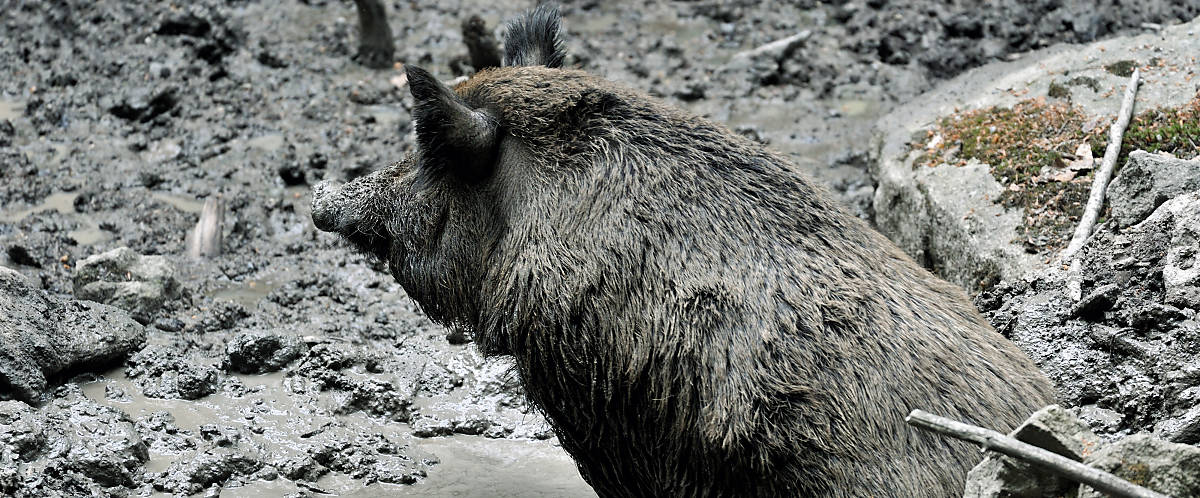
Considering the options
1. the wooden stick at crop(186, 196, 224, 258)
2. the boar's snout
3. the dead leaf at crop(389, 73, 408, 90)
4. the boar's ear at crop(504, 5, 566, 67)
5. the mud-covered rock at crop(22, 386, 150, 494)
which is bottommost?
the mud-covered rock at crop(22, 386, 150, 494)

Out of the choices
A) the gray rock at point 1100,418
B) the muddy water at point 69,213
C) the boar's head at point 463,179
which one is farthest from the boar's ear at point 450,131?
Answer: the muddy water at point 69,213

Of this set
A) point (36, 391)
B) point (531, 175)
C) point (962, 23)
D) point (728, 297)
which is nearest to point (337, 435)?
point (36, 391)

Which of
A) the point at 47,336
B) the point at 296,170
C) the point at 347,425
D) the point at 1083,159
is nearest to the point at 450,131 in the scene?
the point at 347,425

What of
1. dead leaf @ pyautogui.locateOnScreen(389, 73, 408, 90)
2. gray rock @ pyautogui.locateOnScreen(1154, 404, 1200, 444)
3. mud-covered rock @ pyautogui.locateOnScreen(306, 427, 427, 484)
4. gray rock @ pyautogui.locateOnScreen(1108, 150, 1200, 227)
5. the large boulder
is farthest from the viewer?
dead leaf @ pyautogui.locateOnScreen(389, 73, 408, 90)

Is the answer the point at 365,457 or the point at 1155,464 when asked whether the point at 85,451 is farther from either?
the point at 1155,464

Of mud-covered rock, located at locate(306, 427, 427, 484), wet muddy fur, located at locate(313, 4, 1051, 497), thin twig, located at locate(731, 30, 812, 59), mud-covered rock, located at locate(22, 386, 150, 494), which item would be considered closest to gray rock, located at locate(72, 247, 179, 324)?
mud-covered rock, located at locate(22, 386, 150, 494)

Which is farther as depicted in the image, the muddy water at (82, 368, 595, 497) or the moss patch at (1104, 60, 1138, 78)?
the moss patch at (1104, 60, 1138, 78)

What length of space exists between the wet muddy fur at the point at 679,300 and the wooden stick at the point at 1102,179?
153cm

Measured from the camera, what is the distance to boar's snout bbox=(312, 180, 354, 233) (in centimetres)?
457

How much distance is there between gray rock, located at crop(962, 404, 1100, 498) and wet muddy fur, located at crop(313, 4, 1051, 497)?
225mm

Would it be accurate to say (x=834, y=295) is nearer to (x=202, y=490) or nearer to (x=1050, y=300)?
(x=1050, y=300)

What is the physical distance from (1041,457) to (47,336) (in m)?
4.48

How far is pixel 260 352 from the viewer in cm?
592

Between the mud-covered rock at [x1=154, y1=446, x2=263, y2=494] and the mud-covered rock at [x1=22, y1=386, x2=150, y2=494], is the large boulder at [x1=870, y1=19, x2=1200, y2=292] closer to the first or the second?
the mud-covered rock at [x1=154, y1=446, x2=263, y2=494]
